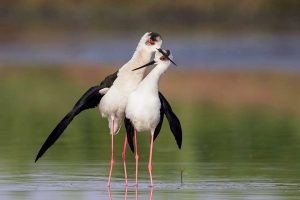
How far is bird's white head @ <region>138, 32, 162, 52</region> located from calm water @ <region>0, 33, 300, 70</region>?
14.2m

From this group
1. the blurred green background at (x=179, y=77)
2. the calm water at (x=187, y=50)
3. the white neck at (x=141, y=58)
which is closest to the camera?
the white neck at (x=141, y=58)

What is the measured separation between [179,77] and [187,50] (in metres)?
5.96

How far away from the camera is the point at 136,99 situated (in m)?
10.8

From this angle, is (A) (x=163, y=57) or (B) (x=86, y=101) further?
(B) (x=86, y=101)

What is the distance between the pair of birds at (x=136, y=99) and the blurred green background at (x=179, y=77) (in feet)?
1.77

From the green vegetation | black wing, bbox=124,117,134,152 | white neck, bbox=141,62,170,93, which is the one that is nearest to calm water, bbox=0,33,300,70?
the green vegetation

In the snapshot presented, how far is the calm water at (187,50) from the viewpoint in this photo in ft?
88.4

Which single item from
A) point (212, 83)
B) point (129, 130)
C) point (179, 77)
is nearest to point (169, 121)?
point (129, 130)

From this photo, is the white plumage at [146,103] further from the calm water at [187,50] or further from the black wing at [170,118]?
the calm water at [187,50]

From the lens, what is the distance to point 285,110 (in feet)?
54.2

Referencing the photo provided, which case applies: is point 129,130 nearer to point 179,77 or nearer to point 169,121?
point 169,121

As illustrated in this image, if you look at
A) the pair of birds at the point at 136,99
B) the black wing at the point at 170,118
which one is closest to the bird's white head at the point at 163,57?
the pair of birds at the point at 136,99

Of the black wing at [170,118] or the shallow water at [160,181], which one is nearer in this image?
the shallow water at [160,181]

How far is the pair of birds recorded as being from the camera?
35.6ft
